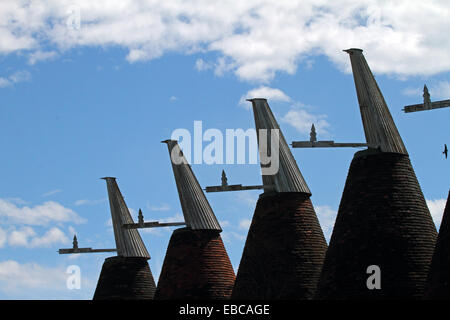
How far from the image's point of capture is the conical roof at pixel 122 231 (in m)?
27.8

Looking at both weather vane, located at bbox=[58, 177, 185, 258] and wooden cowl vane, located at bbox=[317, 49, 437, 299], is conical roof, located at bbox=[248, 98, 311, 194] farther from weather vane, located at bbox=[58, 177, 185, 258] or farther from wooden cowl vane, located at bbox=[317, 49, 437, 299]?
weather vane, located at bbox=[58, 177, 185, 258]

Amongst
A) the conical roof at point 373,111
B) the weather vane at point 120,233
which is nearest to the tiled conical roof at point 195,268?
the weather vane at point 120,233

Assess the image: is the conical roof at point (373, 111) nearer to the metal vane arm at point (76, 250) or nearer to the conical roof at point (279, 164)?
the conical roof at point (279, 164)

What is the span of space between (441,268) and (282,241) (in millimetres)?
4819

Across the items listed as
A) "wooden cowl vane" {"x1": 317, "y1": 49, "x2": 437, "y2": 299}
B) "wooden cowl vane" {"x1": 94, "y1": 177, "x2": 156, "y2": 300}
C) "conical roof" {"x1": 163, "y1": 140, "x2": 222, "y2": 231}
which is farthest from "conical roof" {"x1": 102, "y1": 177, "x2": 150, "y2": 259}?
"wooden cowl vane" {"x1": 317, "y1": 49, "x2": 437, "y2": 299}

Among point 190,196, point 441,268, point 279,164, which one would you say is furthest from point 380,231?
point 190,196

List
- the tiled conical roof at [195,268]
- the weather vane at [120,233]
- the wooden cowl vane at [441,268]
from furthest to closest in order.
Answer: the weather vane at [120,233] → the tiled conical roof at [195,268] → the wooden cowl vane at [441,268]

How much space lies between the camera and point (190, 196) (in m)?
25.3

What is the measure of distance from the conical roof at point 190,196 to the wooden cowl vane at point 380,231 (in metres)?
6.10

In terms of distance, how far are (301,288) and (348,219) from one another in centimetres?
228

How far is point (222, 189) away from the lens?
2292cm

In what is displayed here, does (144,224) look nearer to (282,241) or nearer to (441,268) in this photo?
(282,241)
